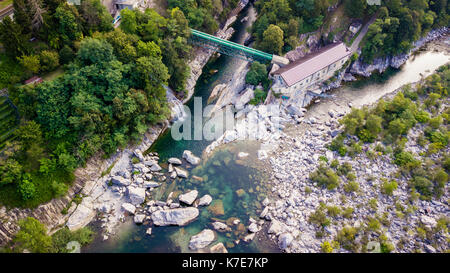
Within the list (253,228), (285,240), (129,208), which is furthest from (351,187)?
(129,208)

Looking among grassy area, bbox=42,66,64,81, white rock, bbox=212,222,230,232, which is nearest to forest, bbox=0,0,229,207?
grassy area, bbox=42,66,64,81

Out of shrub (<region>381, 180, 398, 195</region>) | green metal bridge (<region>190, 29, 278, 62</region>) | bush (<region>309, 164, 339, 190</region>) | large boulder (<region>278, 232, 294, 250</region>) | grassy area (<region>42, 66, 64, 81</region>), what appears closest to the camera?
large boulder (<region>278, 232, 294, 250</region>)

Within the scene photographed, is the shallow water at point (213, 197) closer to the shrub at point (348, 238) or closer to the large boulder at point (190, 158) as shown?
the large boulder at point (190, 158)

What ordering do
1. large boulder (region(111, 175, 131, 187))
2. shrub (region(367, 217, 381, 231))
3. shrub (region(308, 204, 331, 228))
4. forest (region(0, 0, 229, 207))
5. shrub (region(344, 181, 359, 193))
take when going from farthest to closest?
1. large boulder (region(111, 175, 131, 187))
2. shrub (region(344, 181, 359, 193))
3. forest (region(0, 0, 229, 207))
4. shrub (region(308, 204, 331, 228))
5. shrub (region(367, 217, 381, 231))

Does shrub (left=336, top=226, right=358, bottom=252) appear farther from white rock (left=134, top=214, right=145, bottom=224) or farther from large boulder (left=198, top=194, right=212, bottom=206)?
white rock (left=134, top=214, right=145, bottom=224)

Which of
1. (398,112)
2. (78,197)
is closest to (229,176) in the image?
(78,197)

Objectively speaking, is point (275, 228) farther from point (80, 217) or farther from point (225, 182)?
point (80, 217)
